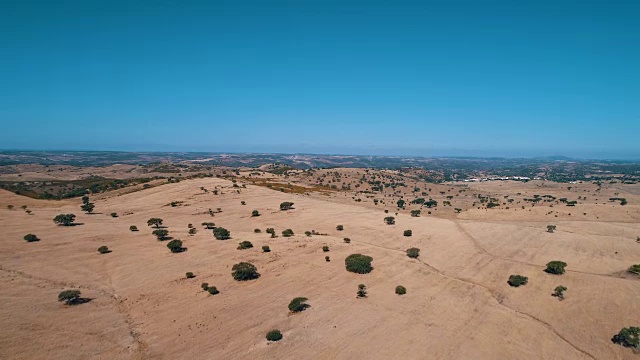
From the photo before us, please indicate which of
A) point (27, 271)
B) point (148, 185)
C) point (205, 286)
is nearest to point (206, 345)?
point (205, 286)

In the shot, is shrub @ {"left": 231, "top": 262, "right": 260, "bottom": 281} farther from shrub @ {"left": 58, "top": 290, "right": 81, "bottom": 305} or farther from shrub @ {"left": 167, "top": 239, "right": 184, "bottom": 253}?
shrub @ {"left": 58, "top": 290, "right": 81, "bottom": 305}

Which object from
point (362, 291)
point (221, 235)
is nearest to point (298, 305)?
point (362, 291)

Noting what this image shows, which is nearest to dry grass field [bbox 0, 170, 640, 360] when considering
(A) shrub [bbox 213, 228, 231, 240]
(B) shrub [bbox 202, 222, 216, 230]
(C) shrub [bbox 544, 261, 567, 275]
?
(A) shrub [bbox 213, 228, 231, 240]

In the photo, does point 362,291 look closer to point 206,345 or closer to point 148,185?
point 206,345

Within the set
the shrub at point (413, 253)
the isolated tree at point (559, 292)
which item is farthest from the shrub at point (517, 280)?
the shrub at point (413, 253)

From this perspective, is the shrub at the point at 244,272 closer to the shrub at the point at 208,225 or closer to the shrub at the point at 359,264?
the shrub at the point at 359,264

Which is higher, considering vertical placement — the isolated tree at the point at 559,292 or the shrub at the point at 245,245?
the shrub at the point at 245,245
